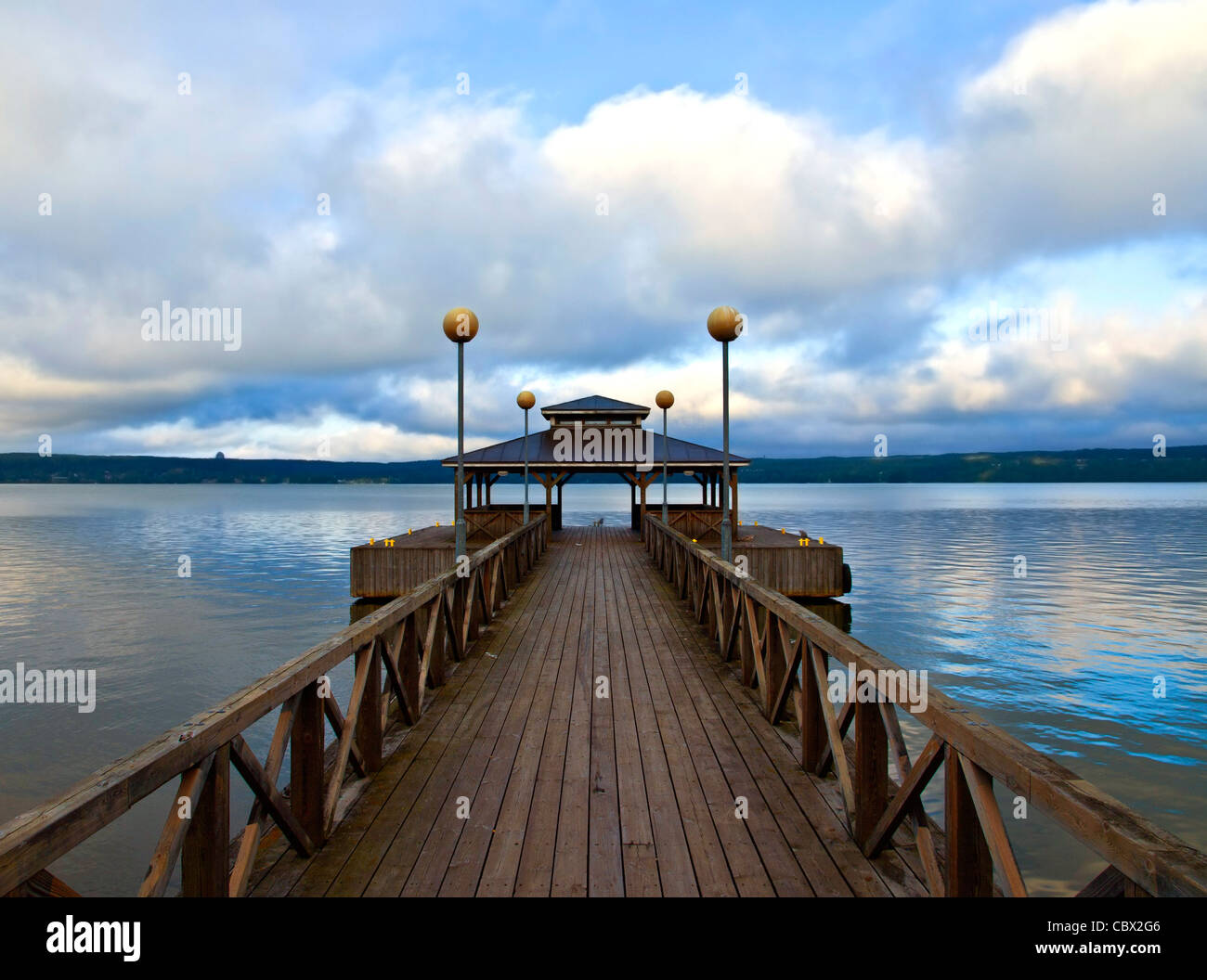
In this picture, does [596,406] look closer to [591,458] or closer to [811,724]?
[591,458]

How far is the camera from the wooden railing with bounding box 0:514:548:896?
192 centimetres

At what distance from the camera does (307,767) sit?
11.7 ft

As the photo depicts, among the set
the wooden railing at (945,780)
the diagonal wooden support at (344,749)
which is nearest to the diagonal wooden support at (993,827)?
the wooden railing at (945,780)

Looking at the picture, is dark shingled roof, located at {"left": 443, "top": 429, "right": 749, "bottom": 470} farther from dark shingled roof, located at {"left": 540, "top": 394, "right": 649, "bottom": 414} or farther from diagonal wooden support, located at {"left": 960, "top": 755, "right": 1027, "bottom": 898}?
diagonal wooden support, located at {"left": 960, "top": 755, "right": 1027, "bottom": 898}

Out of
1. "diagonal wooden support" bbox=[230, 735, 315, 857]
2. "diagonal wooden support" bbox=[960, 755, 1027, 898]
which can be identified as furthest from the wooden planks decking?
"diagonal wooden support" bbox=[960, 755, 1027, 898]

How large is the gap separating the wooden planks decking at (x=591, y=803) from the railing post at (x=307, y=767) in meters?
0.16

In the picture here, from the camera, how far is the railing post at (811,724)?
452 centimetres

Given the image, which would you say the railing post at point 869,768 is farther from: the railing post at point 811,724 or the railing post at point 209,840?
the railing post at point 209,840

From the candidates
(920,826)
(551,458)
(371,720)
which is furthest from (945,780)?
(551,458)

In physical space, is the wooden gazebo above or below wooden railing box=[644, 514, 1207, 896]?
above

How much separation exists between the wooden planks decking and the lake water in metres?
4.40

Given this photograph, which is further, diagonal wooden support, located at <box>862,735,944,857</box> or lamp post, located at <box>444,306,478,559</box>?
lamp post, located at <box>444,306,478,559</box>

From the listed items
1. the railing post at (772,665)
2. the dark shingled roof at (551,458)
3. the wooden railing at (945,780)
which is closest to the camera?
the wooden railing at (945,780)
